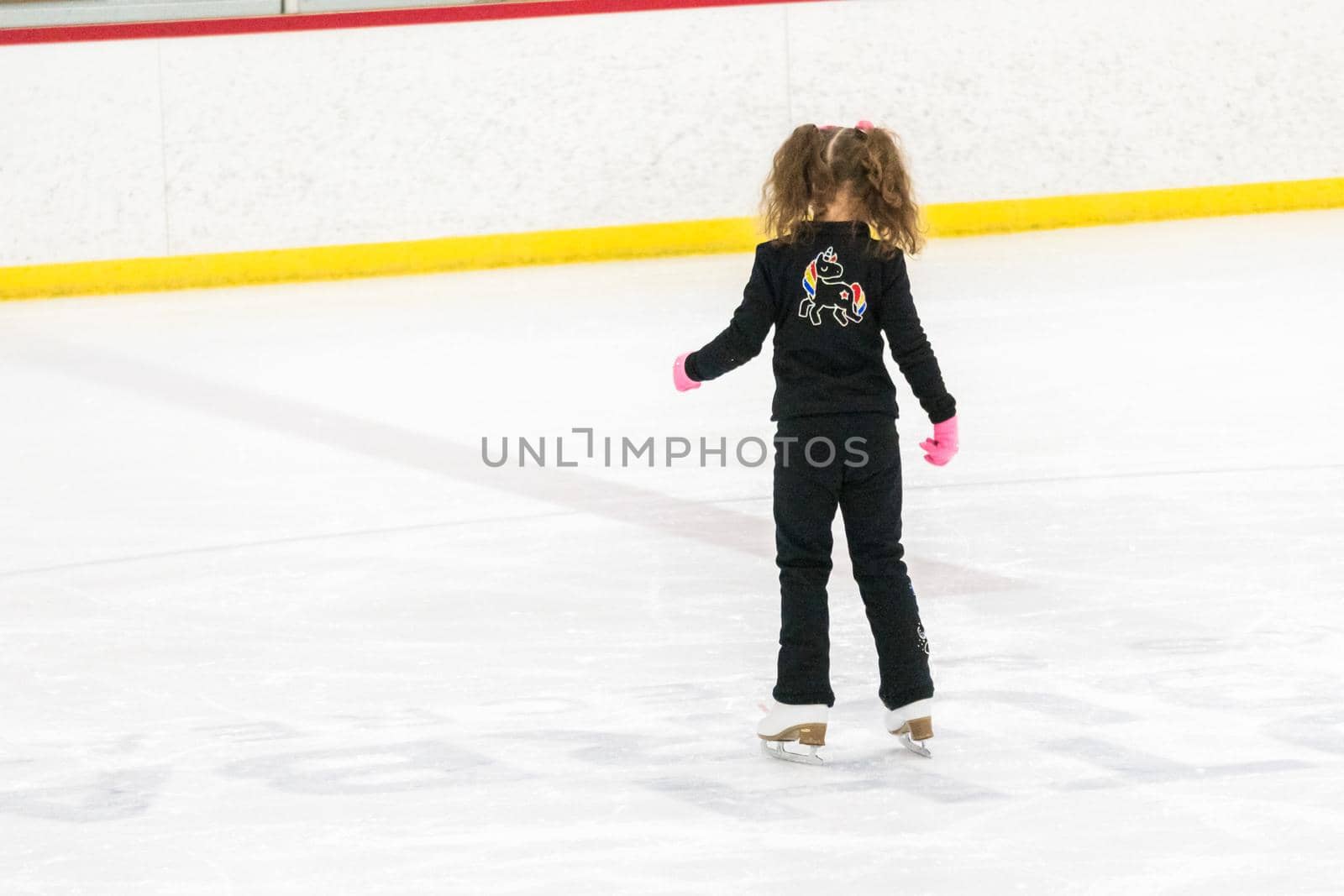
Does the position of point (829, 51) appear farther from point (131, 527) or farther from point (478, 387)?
point (131, 527)

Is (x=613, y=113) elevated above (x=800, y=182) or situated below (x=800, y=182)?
above

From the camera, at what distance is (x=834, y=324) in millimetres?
2604

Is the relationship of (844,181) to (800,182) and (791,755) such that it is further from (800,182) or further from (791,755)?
(791,755)

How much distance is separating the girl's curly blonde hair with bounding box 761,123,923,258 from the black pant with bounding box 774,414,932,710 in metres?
0.27

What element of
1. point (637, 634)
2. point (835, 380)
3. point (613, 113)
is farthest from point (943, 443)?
point (613, 113)

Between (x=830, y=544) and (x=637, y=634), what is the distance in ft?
2.43

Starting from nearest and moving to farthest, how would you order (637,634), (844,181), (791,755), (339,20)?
(844,181), (791,755), (637,634), (339,20)

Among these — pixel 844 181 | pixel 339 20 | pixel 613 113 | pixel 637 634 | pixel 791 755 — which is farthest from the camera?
pixel 613 113

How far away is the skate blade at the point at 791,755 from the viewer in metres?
2.67

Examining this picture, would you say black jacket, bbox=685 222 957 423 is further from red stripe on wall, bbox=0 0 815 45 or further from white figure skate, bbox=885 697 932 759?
red stripe on wall, bbox=0 0 815 45

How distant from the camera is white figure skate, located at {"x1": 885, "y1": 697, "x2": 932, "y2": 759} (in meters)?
2.66

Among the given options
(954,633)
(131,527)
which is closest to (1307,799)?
(954,633)

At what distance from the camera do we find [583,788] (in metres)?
2.58

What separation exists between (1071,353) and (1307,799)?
159 inches
